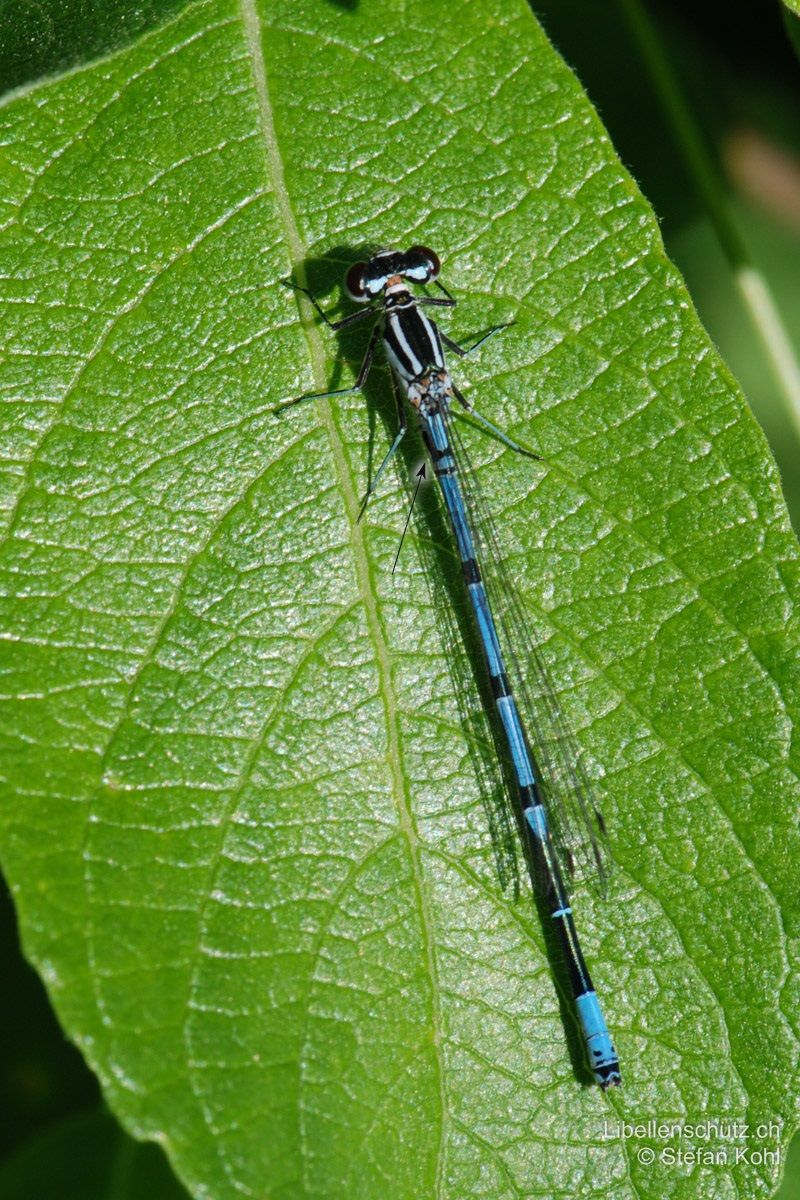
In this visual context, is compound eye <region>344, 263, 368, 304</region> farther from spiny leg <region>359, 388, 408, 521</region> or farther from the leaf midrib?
spiny leg <region>359, 388, 408, 521</region>

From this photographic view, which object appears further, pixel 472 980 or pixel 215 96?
pixel 215 96

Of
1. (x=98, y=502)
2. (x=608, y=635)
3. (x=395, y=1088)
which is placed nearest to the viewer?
(x=395, y=1088)

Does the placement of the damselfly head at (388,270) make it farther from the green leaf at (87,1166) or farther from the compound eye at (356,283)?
the green leaf at (87,1166)

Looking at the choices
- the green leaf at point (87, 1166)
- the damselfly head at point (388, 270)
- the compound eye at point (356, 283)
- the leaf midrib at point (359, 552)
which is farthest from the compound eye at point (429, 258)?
the green leaf at point (87, 1166)

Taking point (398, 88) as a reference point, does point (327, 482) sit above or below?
below

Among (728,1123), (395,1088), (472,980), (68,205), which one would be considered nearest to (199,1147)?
(395,1088)

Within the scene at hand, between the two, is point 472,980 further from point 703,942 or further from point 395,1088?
point 703,942
